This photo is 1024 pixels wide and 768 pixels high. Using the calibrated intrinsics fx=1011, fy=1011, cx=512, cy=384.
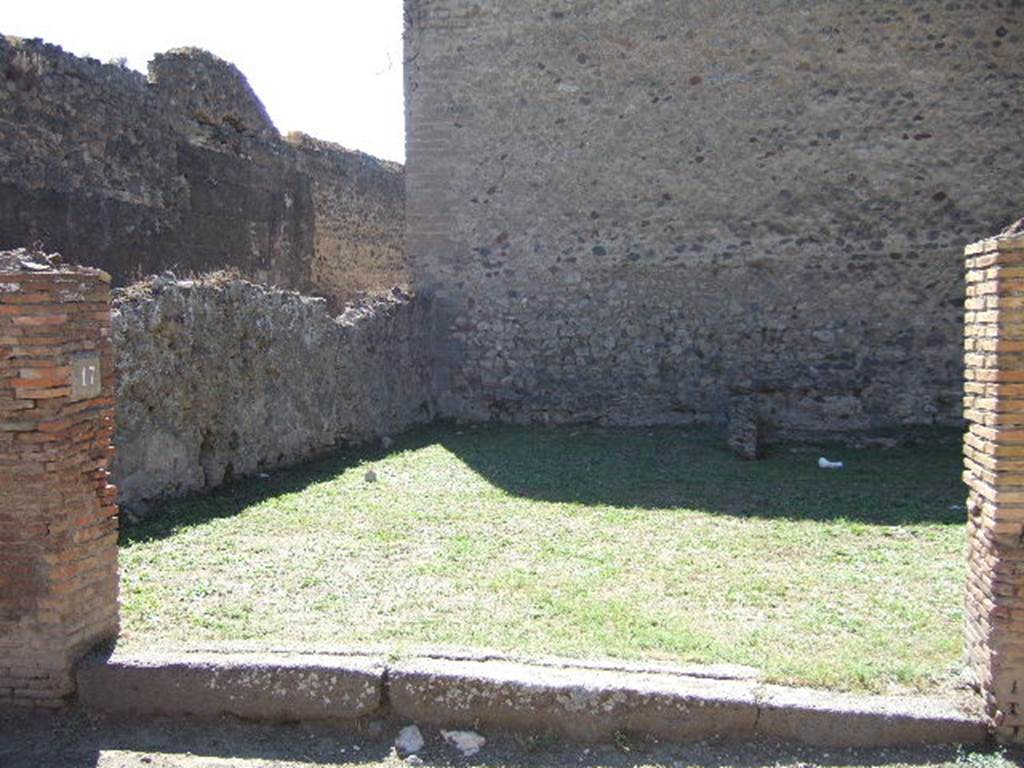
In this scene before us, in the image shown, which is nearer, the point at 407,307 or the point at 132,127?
the point at 132,127

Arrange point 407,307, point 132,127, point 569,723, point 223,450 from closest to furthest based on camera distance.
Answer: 1. point 569,723
2. point 223,450
3. point 132,127
4. point 407,307

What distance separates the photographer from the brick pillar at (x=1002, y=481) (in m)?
3.55

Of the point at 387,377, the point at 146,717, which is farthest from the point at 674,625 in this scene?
the point at 387,377

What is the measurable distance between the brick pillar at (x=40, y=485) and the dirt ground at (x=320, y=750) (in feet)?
0.70

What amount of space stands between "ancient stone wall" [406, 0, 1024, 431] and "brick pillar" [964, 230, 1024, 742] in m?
7.32

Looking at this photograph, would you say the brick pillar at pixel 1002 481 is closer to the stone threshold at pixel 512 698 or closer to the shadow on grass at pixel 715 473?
the stone threshold at pixel 512 698

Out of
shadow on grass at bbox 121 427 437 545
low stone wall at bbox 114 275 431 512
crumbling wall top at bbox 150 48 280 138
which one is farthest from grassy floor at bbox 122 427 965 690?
crumbling wall top at bbox 150 48 280 138

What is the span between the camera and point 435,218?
39.1ft

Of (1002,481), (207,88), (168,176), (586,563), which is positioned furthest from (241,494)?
(207,88)

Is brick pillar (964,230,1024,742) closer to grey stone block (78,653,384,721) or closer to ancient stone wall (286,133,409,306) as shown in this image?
Result: grey stone block (78,653,384,721)

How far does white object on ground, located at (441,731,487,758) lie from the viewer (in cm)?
372

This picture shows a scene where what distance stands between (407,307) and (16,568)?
7.58m

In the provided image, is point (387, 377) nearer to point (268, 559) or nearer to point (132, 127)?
point (132, 127)

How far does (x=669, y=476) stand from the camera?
8.47 m
